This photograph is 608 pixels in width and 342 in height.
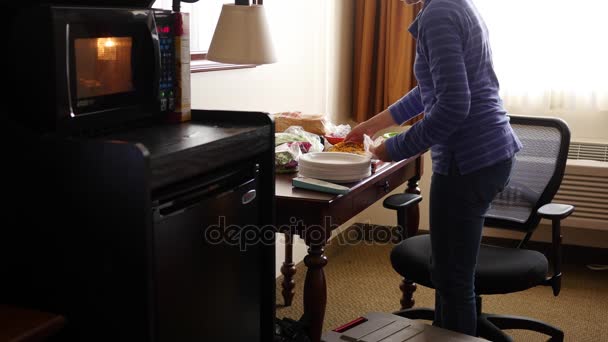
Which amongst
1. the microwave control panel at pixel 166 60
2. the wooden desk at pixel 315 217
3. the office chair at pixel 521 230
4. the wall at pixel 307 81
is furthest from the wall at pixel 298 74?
the microwave control panel at pixel 166 60

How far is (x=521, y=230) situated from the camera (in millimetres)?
2717

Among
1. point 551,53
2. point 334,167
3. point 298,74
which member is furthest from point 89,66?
point 551,53

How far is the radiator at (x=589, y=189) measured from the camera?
3.75 m

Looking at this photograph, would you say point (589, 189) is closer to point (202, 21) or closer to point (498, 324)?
point (498, 324)

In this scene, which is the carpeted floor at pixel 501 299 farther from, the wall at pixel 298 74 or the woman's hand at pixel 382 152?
the woman's hand at pixel 382 152

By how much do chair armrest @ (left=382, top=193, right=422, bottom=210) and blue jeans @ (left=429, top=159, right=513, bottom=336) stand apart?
443 millimetres

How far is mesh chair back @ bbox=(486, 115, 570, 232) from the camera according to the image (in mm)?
2686

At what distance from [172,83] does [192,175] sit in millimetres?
353

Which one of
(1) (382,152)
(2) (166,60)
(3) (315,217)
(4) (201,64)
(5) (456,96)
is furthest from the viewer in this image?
(4) (201,64)

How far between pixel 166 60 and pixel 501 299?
2.33 m

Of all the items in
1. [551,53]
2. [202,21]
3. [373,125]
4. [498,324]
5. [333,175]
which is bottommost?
[498,324]

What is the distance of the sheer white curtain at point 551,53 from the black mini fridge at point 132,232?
2.61m

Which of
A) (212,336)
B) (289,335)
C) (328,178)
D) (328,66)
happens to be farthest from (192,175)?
(328,66)

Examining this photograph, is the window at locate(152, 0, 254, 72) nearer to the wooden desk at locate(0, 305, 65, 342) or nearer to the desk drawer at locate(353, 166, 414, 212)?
the desk drawer at locate(353, 166, 414, 212)
